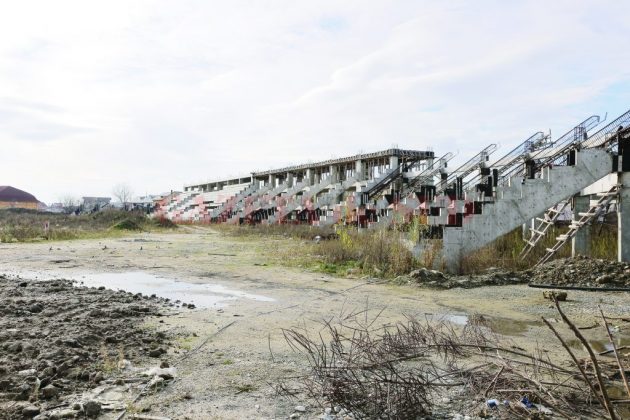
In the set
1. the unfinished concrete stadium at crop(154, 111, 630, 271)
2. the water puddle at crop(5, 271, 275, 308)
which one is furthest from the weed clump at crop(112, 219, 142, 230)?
the water puddle at crop(5, 271, 275, 308)

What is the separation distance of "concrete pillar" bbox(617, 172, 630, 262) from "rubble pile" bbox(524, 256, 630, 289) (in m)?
1.29

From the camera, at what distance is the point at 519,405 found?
400 cm

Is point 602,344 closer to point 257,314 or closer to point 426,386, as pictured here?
point 426,386

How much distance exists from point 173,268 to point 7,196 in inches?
4160

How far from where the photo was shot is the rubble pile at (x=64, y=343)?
439cm

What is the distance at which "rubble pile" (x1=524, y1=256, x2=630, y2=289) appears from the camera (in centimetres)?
1124

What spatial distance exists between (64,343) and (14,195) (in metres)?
115

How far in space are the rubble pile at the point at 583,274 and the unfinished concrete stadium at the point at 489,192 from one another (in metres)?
1.50

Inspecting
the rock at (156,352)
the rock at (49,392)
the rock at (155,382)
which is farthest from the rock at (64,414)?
the rock at (156,352)

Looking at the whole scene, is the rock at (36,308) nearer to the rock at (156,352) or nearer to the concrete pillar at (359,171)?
the rock at (156,352)

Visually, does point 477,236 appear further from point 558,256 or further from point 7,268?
point 7,268

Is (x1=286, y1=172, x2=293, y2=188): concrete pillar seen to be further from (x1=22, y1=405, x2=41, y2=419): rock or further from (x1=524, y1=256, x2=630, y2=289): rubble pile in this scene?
(x1=22, y1=405, x2=41, y2=419): rock

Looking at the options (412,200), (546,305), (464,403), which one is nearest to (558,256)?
(546,305)

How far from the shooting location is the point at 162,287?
1145 centimetres
